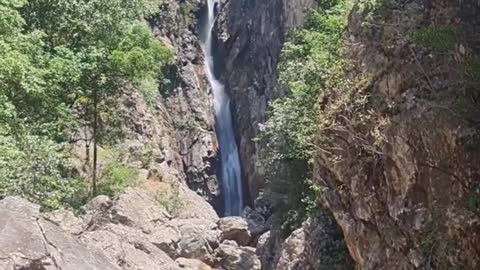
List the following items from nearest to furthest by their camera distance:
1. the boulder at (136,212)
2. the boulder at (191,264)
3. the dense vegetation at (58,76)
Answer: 1. the dense vegetation at (58,76)
2. the boulder at (136,212)
3. the boulder at (191,264)

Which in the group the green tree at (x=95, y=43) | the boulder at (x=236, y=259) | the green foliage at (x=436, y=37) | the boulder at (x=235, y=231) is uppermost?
the green tree at (x=95, y=43)

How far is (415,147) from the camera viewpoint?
856 centimetres

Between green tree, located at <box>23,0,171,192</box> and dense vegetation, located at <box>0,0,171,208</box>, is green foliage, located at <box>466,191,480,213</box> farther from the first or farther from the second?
green tree, located at <box>23,0,171,192</box>

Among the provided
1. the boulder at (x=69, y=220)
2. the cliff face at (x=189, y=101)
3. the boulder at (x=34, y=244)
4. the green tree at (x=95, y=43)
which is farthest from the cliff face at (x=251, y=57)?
the boulder at (x=34, y=244)

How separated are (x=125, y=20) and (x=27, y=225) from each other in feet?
39.1

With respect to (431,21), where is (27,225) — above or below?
below

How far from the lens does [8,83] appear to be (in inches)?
465

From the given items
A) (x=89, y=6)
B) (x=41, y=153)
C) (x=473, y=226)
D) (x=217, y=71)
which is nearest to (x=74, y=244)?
(x=41, y=153)

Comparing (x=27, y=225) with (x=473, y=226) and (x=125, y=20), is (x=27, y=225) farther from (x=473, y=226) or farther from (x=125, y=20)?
(x=125, y=20)

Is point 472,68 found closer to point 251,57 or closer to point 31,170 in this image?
point 31,170

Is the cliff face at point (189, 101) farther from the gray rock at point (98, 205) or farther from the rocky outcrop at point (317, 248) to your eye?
the rocky outcrop at point (317, 248)

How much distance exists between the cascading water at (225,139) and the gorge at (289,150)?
597 cm

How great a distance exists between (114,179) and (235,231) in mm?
6039

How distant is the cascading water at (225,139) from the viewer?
34812 mm
